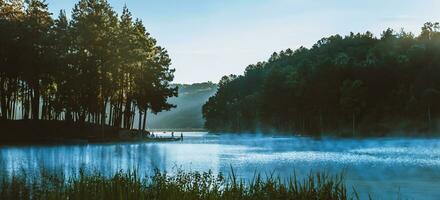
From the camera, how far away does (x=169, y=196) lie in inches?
490

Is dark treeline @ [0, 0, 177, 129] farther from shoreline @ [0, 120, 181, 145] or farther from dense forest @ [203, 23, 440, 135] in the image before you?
dense forest @ [203, 23, 440, 135]

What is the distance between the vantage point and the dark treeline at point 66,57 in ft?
230

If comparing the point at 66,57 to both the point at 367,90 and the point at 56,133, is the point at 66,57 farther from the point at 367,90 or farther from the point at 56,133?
the point at 367,90

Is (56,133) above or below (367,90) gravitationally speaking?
below

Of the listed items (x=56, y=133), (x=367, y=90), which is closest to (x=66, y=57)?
(x=56, y=133)

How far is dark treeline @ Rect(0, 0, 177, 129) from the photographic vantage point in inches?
2763

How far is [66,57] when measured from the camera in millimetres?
72438

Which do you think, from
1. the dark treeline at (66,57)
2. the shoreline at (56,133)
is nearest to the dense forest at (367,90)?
the dark treeline at (66,57)

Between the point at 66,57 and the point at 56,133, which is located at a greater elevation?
the point at 66,57

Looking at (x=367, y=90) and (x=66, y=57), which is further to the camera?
(x=367, y=90)

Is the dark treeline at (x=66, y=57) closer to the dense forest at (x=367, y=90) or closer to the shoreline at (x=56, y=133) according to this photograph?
the shoreline at (x=56, y=133)

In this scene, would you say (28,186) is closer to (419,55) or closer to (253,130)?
(419,55)

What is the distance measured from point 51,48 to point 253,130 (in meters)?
112

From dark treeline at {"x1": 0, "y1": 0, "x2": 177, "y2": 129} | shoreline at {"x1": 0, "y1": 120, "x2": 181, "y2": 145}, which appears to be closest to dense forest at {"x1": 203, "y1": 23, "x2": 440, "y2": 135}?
dark treeline at {"x1": 0, "y1": 0, "x2": 177, "y2": 129}
